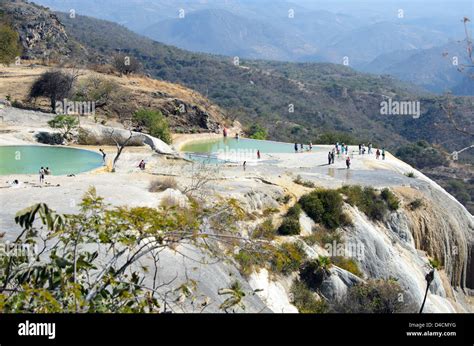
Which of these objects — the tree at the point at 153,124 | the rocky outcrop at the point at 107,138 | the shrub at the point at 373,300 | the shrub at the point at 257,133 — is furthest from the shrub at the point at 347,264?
the shrub at the point at 257,133

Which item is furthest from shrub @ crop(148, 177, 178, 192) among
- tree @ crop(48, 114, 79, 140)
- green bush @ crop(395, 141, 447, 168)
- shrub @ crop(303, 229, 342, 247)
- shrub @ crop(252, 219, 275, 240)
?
green bush @ crop(395, 141, 447, 168)

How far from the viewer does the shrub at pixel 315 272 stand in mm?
14289

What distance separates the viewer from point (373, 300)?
13898 millimetres

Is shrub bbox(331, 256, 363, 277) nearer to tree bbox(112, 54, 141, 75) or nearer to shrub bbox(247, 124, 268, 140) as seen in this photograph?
shrub bbox(247, 124, 268, 140)

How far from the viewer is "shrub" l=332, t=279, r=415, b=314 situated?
13406mm

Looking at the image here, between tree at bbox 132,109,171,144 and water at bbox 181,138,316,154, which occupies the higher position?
tree at bbox 132,109,171,144

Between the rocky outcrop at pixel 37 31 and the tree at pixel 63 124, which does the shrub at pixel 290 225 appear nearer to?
the tree at pixel 63 124

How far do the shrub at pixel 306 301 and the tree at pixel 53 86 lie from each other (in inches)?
1040

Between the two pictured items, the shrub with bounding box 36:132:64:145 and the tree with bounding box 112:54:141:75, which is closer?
the shrub with bounding box 36:132:64:145

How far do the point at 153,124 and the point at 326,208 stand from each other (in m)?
16.5

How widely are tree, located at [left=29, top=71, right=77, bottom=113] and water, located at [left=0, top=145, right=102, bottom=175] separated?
10.5m

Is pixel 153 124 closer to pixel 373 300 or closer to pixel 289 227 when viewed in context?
pixel 289 227

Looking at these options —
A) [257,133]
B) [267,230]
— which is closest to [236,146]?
[257,133]

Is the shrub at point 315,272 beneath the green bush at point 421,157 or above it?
beneath
